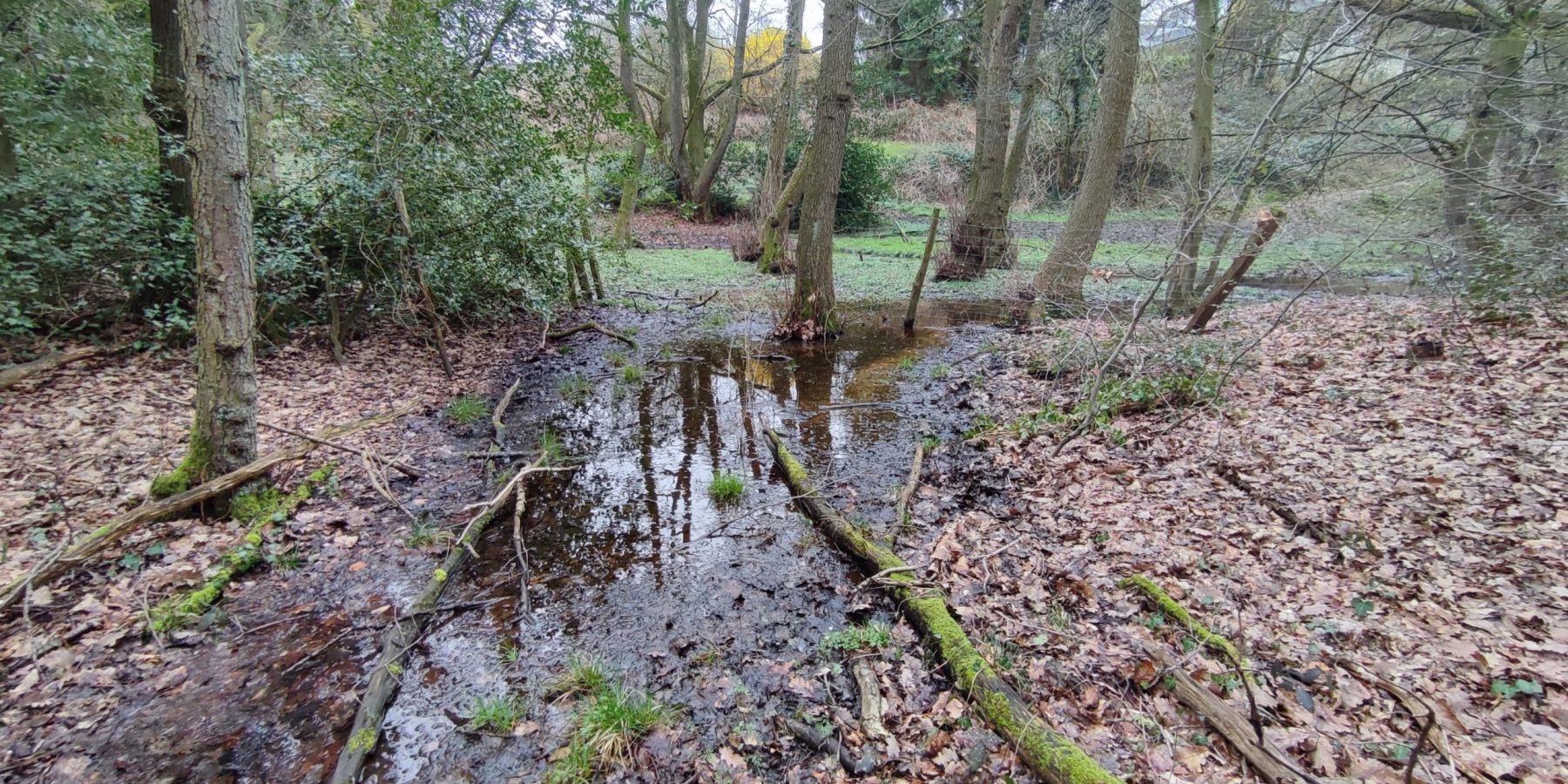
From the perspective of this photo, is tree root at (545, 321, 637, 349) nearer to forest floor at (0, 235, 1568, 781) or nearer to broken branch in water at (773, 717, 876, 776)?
forest floor at (0, 235, 1568, 781)

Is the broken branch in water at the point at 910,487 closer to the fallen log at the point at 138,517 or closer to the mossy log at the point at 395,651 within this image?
the mossy log at the point at 395,651

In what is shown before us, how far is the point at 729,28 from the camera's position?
19906 mm

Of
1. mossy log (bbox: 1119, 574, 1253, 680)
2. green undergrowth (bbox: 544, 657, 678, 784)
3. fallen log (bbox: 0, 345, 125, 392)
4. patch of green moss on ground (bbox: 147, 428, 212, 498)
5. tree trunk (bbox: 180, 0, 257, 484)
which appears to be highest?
tree trunk (bbox: 180, 0, 257, 484)

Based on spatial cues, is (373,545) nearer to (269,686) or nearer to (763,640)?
(269,686)

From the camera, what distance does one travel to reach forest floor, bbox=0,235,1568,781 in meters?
2.61

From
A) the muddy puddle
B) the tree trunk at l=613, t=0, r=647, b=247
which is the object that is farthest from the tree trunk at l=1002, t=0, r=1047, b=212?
the muddy puddle

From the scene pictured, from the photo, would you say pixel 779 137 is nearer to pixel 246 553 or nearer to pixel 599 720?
pixel 246 553

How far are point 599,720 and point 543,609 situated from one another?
110cm

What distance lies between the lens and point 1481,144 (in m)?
6.05

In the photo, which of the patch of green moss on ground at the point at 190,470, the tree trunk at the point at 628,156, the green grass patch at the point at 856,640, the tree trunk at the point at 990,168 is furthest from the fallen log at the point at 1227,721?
the tree trunk at the point at 990,168

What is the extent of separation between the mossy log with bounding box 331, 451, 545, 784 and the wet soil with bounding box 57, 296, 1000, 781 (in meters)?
0.07

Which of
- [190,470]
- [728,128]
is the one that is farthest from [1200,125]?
[728,128]

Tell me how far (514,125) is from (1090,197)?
8.21 meters

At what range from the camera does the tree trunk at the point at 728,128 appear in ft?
59.4
